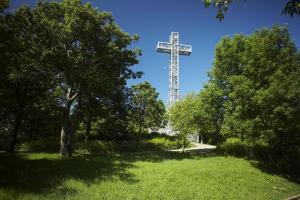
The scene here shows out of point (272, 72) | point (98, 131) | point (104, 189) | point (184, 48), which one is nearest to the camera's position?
point (104, 189)

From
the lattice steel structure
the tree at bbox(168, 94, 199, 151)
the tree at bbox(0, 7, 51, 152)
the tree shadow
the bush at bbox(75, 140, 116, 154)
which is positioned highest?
the lattice steel structure

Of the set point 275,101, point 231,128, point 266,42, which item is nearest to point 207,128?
point 231,128

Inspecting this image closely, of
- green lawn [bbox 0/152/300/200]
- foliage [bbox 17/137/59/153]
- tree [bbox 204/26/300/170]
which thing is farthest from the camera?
foliage [bbox 17/137/59/153]

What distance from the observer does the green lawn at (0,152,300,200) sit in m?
10.5

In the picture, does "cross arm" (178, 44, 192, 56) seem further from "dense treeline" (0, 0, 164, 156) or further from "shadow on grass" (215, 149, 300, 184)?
"dense treeline" (0, 0, 164, 156)

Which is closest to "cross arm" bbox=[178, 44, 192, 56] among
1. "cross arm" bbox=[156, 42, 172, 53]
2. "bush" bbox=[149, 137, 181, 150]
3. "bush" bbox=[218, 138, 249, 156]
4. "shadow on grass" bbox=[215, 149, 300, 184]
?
"cross arm" bbox=[156, 42, 172, 53]

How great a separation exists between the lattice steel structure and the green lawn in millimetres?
31140

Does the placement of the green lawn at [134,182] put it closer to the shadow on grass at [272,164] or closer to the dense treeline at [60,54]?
the shadow on grass at [272,164]

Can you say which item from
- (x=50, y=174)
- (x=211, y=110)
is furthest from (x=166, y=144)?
(x=50, y=174)

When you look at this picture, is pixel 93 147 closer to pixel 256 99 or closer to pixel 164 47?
pixel 256 99

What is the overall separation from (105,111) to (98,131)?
7376mm

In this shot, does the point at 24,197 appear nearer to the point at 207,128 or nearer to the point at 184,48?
the point at 207,128

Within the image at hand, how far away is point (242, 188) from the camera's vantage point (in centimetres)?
1484

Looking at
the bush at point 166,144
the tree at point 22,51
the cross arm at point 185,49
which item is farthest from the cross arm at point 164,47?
the tree at point 22,51
